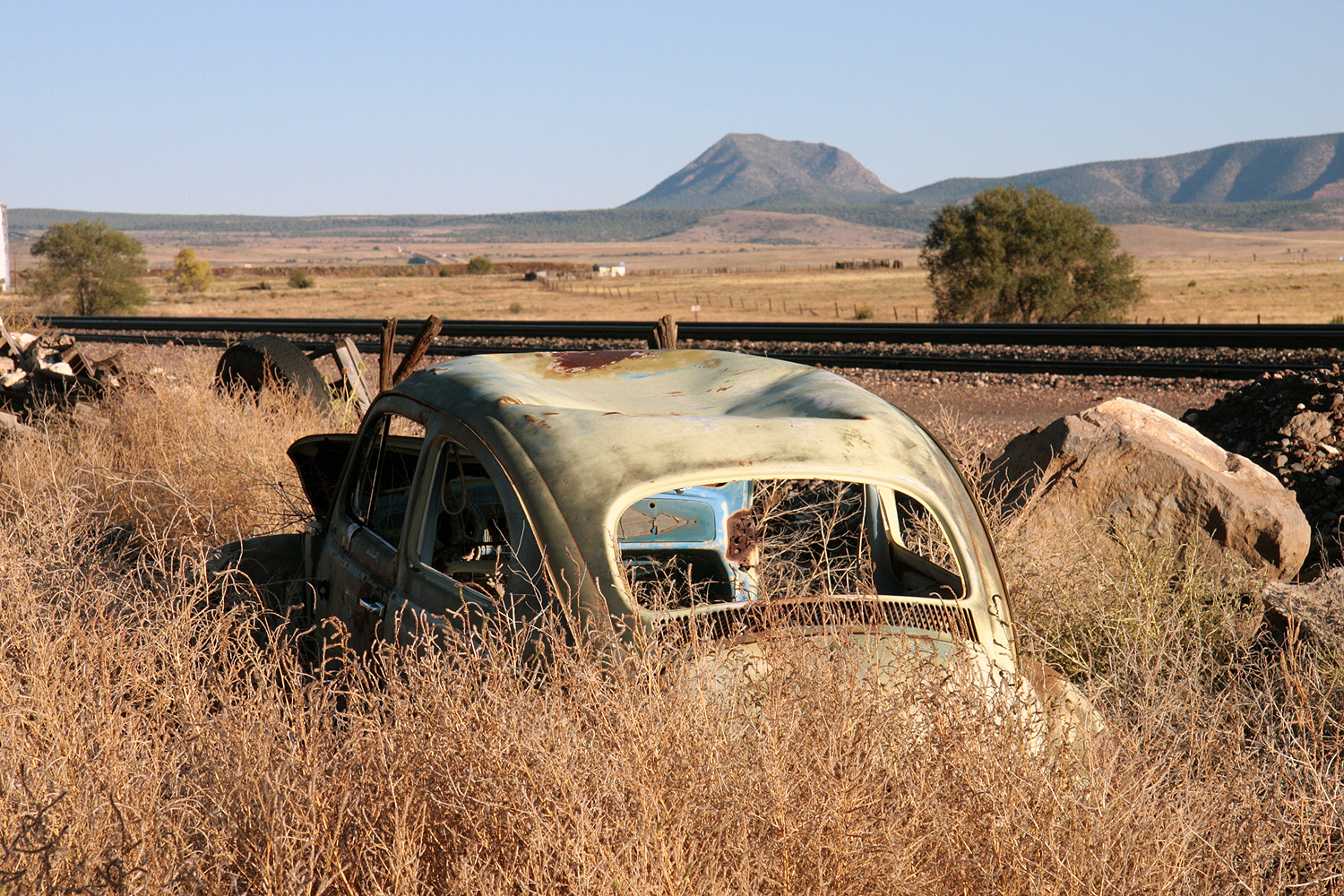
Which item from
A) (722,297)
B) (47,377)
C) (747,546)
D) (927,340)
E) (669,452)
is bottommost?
(747,546)

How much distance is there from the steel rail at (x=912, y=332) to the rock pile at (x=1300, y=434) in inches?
269

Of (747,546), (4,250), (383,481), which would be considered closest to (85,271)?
(4,250)

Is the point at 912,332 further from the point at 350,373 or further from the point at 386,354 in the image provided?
the point at 386,354

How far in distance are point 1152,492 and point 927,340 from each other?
11.7 meters

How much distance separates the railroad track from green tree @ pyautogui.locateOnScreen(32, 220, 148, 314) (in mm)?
25957

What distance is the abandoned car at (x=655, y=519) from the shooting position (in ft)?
9.50

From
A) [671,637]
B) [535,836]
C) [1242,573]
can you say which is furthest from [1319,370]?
[535,836]

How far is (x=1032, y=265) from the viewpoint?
33.7 m

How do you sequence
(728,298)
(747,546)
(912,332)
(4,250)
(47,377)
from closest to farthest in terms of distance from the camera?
(747,546)
(47,377)
(912,332)
(4,250)
(728,298)

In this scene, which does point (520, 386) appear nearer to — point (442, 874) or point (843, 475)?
point (843, 475)

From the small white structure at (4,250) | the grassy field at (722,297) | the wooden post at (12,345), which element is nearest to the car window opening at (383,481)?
the wooden post at (12,345)

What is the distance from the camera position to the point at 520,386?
3.65m

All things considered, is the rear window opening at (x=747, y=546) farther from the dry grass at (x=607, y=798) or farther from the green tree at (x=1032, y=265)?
the green tree at (x=1032, y=265)

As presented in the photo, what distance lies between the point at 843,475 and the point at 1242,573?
407 cm
